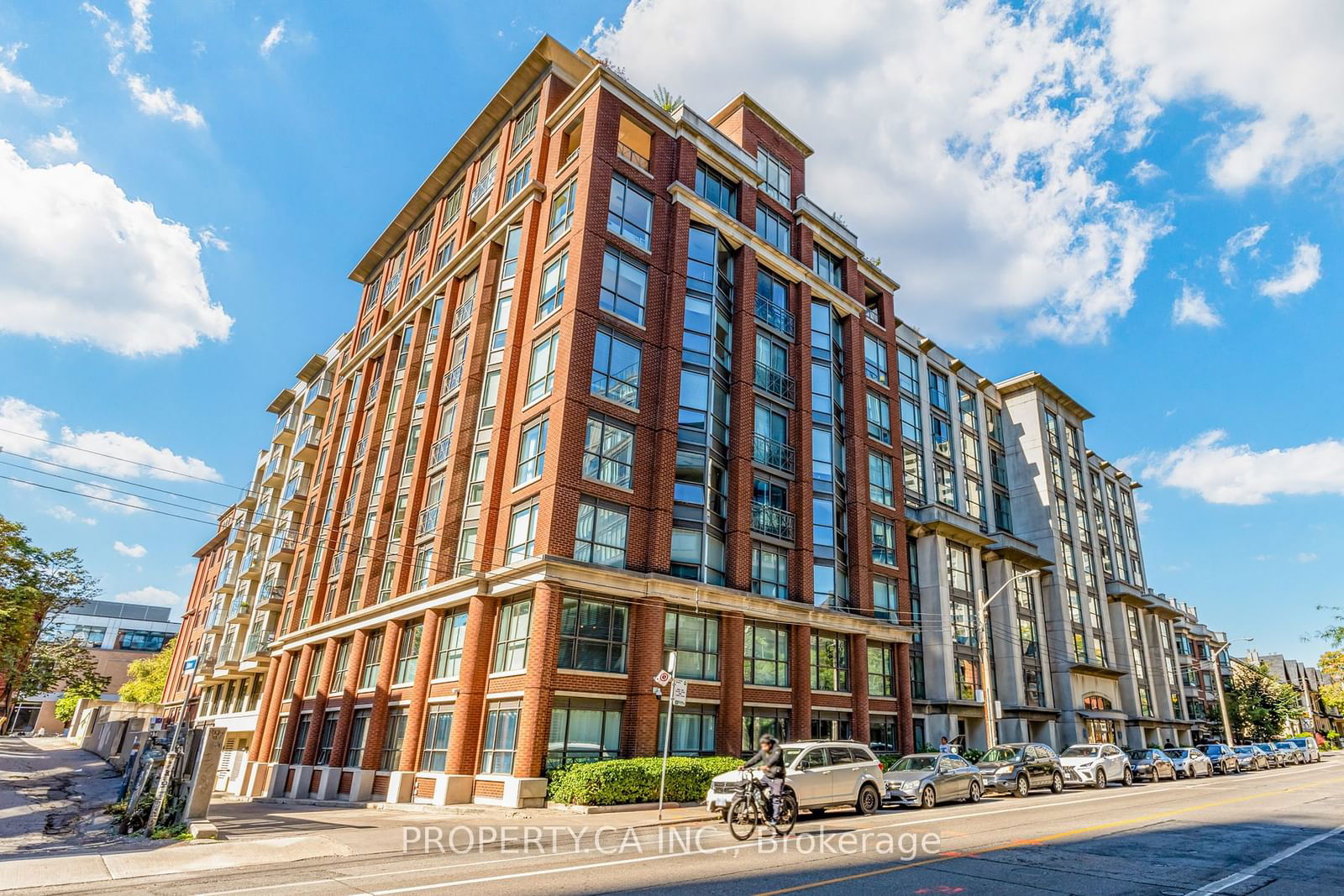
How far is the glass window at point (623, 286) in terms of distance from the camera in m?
27.2

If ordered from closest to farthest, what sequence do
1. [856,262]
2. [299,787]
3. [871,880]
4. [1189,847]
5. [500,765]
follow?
1. [871,880]
2. [1189,847]
3. [500,765]
4. [299,787]
5. [856,262]

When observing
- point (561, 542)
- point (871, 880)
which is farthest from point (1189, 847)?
point (561, 542)

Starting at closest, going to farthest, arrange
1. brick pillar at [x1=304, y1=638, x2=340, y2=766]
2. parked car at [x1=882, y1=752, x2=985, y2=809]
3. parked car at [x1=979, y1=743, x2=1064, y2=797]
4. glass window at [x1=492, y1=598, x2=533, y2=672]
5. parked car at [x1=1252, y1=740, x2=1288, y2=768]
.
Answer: parked car at [x1=882, y1=752, x2=985, y2=809], glass window at [x1=492, y1=598, x2=533, y2=672], parked car at [x1=979, y1=743, x2=1064, y2=797], brick pillar at [x1=304, y1=638, x2=340, y2=766], parked car at [x1=1252, y1=740, x2=1288, y2=768]

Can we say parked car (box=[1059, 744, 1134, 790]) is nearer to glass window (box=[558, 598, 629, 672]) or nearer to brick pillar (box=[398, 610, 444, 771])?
glass window (box=[558, 598, 629, 672])

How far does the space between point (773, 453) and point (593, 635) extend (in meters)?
12.1

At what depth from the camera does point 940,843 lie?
1235 centimetres

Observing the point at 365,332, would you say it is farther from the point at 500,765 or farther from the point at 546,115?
the point at 500,765

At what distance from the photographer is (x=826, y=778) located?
56.5ft

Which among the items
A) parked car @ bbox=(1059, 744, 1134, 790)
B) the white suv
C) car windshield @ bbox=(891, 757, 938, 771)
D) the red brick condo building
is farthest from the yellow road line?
the red brick condo building

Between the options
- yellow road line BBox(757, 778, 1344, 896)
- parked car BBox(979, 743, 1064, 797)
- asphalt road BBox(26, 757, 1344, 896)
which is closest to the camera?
yellow road line BBox(757, 778, 1344, 896)

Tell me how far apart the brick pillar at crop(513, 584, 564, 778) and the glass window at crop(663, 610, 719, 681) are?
4.21m

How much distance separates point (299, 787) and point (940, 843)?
27124mm

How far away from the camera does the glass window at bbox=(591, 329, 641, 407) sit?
84.8ft

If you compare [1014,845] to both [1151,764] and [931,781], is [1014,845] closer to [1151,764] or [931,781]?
[931,781]
